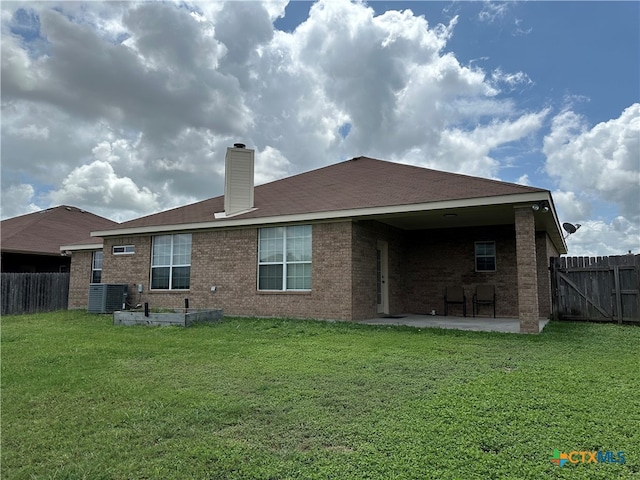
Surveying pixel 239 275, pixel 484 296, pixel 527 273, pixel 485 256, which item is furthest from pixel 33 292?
pixel 527 273

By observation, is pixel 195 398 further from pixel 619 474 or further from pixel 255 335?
pixel 255 335

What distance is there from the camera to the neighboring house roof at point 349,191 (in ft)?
33.4

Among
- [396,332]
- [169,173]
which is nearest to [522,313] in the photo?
[396,332]

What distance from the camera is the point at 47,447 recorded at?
11.1 ft

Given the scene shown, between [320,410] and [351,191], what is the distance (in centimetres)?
903

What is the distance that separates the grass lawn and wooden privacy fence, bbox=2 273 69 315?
10546mm

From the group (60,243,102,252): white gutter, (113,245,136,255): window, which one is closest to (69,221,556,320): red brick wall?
(113,245,136,255): window

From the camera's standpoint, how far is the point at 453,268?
1341cm

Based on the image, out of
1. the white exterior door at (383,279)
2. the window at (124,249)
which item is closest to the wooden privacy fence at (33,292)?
the window at (124,249)

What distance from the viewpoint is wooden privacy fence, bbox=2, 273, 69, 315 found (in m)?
16.1

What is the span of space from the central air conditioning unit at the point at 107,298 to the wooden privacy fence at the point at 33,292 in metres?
4.21

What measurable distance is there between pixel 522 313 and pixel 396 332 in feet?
8.84

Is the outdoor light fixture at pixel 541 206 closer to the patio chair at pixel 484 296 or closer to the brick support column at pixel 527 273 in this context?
the brick support column at pixel 527 273

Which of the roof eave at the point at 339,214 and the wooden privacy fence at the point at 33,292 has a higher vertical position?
the roof eave at the point at 339,214
